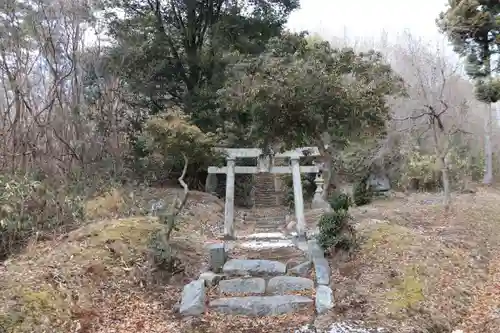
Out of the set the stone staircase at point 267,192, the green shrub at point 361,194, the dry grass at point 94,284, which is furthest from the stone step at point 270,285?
the stone staircase at point 267,192

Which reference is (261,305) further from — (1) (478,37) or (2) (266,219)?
(2) (266,219)

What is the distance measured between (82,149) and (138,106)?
4.22m

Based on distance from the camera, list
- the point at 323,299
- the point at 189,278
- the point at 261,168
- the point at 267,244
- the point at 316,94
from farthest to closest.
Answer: the point at 261,168 < the point at 316,94 < the point at 267,244 < the point at 189,278 < the point at 323,299

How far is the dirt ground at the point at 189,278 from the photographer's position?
4176mm

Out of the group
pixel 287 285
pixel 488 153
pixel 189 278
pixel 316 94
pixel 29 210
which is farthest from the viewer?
pixel 488 153

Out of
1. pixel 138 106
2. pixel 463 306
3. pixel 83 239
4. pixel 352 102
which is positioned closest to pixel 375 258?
pixel 463 306

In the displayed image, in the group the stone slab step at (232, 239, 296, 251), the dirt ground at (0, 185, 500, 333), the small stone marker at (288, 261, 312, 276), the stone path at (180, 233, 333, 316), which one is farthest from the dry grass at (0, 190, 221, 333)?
the small stone marker at (288, 261, 312, 276)

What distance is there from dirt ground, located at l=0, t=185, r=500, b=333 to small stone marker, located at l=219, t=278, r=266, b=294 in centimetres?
55

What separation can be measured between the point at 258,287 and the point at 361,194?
8.08 meters

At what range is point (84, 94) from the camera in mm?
10969

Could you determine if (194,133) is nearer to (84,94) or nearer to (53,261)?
(84,94)

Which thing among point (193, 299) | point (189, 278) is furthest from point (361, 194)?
point (193, 299)

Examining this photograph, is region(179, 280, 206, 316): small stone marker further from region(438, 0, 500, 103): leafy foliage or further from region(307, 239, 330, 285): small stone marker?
region(438, 0, 500, 103): leafy foliage

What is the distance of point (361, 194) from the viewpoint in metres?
12.7
